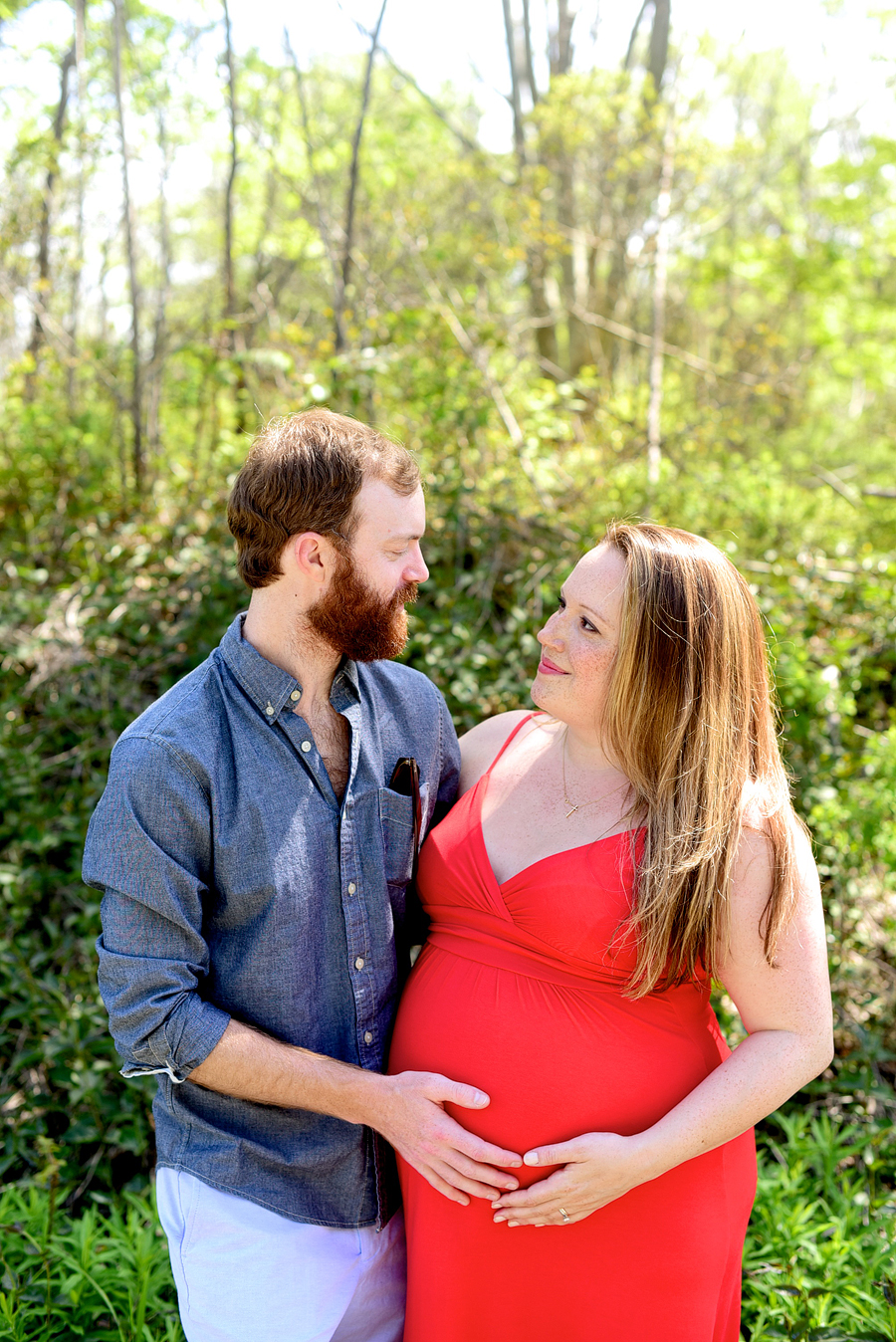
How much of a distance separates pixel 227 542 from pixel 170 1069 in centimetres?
329

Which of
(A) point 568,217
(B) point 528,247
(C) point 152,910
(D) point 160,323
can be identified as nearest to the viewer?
(C) point 152,910

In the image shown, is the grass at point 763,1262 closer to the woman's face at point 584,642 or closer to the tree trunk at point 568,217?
the woman's face at point 584,642

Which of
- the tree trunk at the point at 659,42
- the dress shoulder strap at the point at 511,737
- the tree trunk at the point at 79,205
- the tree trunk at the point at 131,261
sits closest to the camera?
the dress shoulder strap at the point at 511,737

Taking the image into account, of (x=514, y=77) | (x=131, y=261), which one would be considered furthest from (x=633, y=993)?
(x=514, y=77)

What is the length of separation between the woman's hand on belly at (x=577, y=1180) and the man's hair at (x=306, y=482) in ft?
3.88

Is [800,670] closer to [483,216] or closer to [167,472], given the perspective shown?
[167,472]

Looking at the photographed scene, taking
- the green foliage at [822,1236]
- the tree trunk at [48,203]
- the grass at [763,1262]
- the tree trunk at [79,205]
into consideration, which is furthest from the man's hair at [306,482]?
the tree trunk at [48,203]

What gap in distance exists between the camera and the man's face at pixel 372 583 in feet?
6.06

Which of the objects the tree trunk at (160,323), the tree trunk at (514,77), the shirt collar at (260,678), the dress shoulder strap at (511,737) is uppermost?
the tree trunk at (514,77)

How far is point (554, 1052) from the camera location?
1807 millimetres

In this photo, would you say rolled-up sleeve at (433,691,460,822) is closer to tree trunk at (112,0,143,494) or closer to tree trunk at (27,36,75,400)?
tree trunk at (112,0,143,494)

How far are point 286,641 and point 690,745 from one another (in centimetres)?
83

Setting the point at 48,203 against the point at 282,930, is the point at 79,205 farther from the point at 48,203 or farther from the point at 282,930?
the point at 282,930

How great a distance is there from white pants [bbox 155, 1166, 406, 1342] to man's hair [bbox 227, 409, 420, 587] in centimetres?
119
